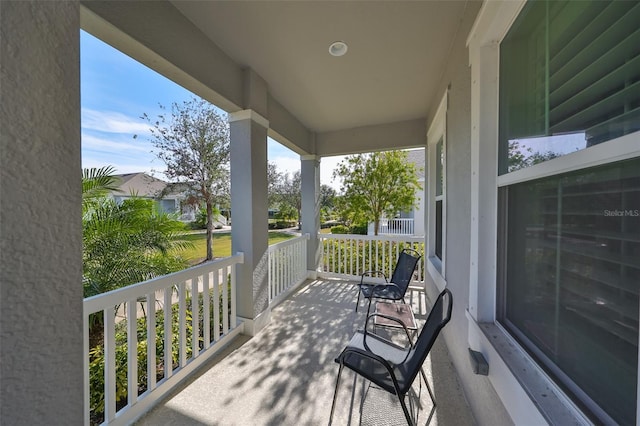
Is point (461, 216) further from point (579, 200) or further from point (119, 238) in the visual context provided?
point (119, 238)

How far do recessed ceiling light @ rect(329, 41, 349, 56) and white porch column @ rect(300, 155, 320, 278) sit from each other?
2260 millimetres

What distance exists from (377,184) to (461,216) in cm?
347

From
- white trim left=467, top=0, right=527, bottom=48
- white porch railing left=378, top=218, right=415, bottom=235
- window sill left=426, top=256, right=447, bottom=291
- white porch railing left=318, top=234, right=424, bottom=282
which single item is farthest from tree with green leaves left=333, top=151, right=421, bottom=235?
white porch railing left=378, top=218, right=415, bottom=235

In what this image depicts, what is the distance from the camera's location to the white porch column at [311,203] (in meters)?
4.47

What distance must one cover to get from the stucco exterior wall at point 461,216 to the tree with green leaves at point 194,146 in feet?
16.3

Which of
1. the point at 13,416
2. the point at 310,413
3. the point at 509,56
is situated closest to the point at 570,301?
the point at 509,56

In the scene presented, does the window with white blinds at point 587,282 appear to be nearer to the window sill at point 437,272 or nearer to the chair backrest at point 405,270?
the window sill at point 437,272

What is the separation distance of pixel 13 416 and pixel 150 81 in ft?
14.5

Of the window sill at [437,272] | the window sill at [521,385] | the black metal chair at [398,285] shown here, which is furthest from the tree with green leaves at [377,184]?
the window sill at [521,385]

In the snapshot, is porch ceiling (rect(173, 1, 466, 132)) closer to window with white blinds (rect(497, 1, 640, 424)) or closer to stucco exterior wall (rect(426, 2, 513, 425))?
stucco exterior wall (rect(426, 2, 513, 425))

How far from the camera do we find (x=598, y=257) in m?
0.73

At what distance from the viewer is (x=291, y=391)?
5.87 feet

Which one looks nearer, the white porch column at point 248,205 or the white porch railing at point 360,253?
the white porch column at point 248,205

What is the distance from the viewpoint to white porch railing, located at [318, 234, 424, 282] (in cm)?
428
